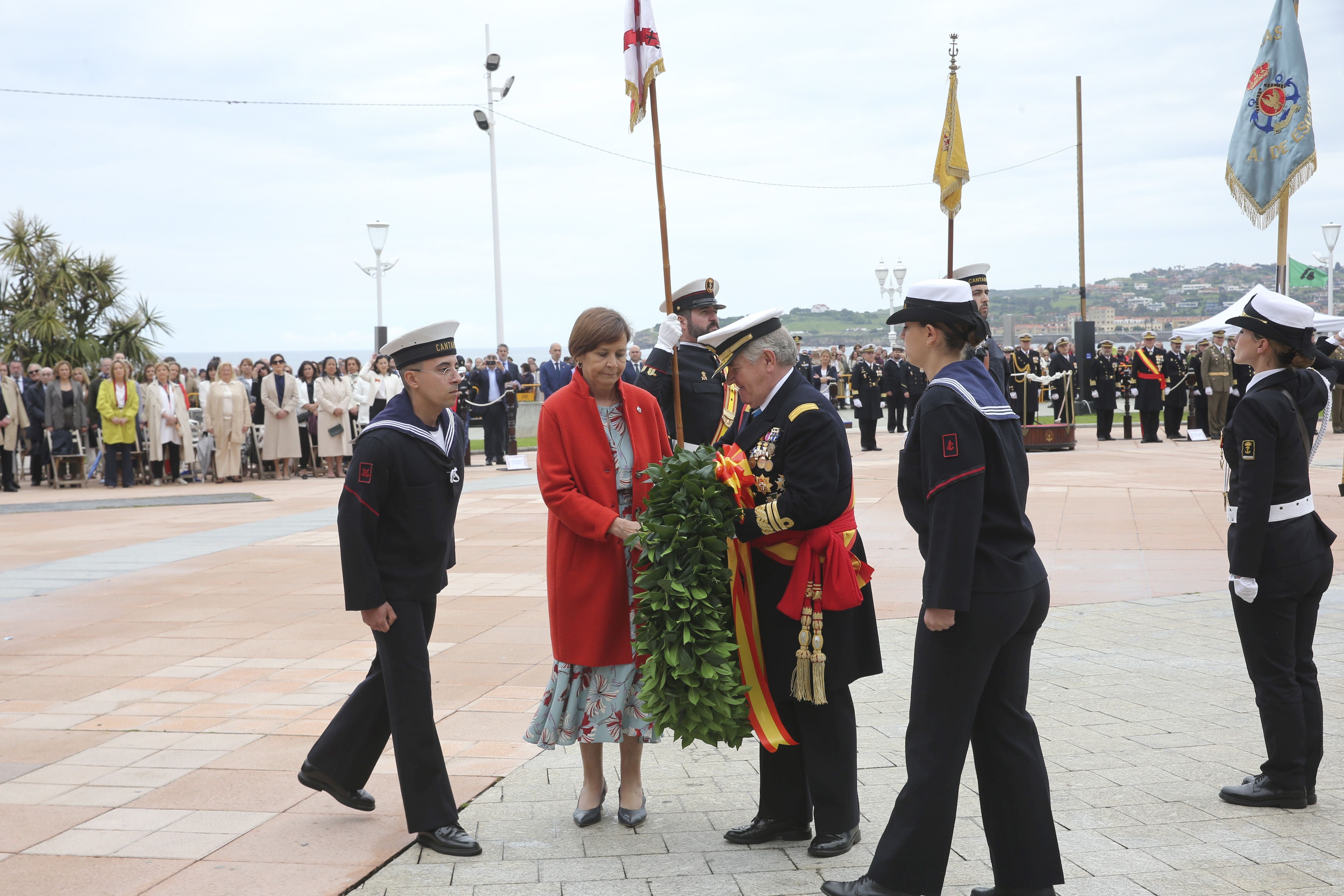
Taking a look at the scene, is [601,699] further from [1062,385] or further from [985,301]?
[1062,385]

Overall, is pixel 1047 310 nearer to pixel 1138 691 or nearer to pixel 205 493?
pixel 205 493

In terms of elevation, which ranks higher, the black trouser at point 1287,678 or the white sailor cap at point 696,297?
the white sailor cap at point 696,297

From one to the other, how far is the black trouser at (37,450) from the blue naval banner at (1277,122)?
17.0 meters

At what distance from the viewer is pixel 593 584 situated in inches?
159

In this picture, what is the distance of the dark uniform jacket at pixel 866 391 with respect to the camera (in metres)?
21.8

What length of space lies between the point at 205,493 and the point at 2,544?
5.13m

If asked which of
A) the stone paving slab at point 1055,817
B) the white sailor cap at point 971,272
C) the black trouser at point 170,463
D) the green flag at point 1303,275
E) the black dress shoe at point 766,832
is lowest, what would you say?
the stone paving slab at point 1055,817

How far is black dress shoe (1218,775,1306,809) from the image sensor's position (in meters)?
4.03

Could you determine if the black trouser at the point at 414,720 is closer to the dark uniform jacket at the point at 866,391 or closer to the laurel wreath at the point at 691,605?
the laurel wreath at the point at 691,605

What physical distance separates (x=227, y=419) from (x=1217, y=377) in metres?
16.9

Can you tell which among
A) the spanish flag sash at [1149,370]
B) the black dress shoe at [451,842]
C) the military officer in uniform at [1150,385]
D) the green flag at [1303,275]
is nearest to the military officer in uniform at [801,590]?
the black dress shoe at [451,842]

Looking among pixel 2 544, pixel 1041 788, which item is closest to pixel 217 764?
pixel 1041 788

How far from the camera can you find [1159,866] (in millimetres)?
3533

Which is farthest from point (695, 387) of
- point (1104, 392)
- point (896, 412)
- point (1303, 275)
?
point (1303, 275)
